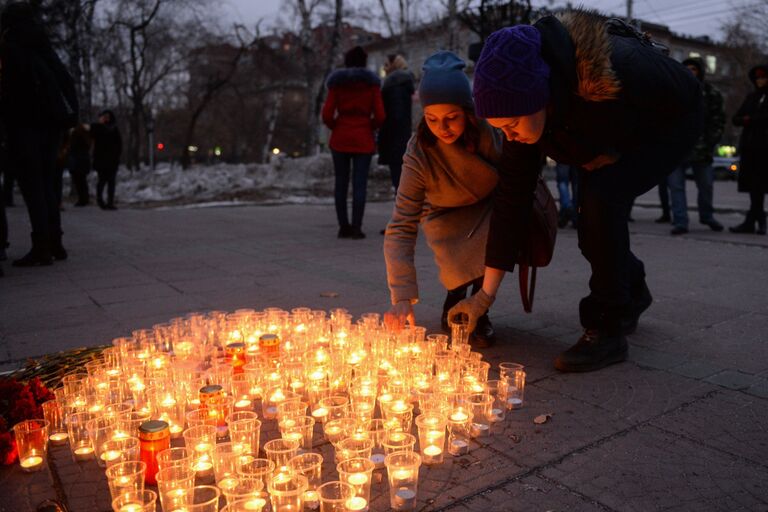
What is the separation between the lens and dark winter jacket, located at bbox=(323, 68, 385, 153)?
25.4 feet

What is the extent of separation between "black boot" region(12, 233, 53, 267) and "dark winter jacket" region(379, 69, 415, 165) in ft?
13.6

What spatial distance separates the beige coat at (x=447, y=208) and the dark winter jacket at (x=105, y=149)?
11.3 meters

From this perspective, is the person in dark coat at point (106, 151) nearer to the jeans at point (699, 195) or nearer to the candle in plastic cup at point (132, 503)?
the jeans at point (699, 195)

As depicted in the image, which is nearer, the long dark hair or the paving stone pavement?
the paving stone pavement

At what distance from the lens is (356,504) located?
1.82 m

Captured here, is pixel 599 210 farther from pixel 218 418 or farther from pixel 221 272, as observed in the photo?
pixel 221 272

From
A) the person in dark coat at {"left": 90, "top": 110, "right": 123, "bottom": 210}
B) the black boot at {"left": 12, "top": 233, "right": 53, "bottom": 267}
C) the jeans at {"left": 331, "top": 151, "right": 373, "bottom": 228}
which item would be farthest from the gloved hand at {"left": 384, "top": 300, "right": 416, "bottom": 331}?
the person in dark coat at {"left": 90, "top": 110, "right": 123, "bottom": 210}

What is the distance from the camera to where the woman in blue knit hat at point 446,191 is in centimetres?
312

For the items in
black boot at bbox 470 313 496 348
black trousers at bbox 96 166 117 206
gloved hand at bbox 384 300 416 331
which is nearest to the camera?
gloved hand at bbox 384 300 416 331

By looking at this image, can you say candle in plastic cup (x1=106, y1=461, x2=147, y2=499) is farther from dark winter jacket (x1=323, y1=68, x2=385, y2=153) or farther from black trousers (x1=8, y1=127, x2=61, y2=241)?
dark winter jacket (x1=323, y1=68, x2=385, y2=153)

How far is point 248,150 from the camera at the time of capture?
56.3 m

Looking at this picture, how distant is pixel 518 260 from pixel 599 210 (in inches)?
20.1

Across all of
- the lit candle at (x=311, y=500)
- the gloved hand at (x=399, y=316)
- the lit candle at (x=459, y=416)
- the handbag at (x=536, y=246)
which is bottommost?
the lit candle at (x=311, y=500)

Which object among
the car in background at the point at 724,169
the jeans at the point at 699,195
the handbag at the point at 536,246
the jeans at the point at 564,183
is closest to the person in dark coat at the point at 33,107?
the handbag at the point at 536,246
